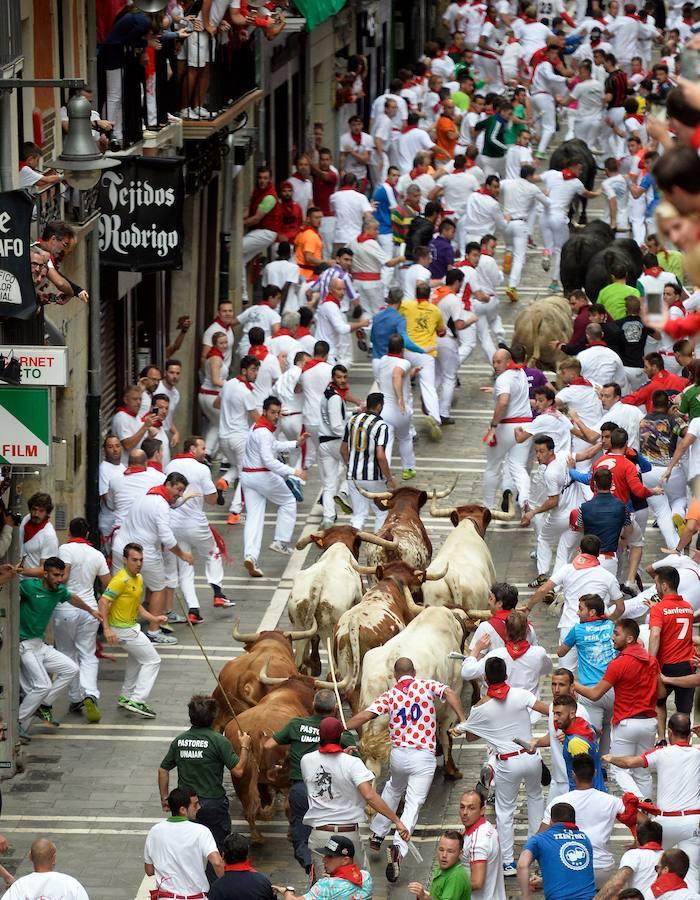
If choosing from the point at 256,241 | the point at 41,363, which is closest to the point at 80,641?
the point at 41,363

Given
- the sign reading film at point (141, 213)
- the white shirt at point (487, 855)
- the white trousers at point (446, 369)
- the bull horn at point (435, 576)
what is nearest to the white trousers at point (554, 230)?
the white trousers at point (446, 369)

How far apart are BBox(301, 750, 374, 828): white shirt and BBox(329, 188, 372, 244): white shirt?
58.6ft

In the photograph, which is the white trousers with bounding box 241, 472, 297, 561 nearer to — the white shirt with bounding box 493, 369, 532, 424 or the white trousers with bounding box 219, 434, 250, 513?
the white trousers with bounding box 219, 434, 250, 513

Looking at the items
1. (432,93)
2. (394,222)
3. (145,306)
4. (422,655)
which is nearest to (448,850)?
(422,655)

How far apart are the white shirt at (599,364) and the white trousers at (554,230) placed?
9505mm

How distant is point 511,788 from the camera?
13.0m

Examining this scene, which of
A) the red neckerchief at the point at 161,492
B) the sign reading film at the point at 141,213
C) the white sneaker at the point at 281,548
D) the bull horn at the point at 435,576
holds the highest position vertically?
the sign reading film at the point at 141,213

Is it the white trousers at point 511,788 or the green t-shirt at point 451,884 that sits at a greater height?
the green t-shirt at point 451,884

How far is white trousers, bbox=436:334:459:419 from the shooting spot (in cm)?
2378

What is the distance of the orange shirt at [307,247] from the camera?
1044 inches

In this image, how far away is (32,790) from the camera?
48.6ft

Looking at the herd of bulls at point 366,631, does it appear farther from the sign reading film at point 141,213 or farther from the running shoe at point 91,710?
the sign reading film at point 141,213

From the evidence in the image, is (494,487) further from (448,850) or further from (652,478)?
(448,850)

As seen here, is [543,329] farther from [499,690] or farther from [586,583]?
[499,690]
